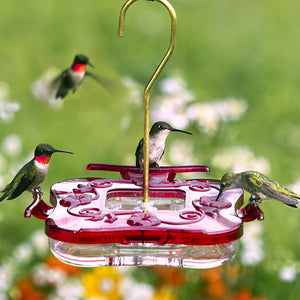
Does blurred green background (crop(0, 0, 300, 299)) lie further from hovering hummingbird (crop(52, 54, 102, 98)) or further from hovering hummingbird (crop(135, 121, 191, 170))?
hovering hummingbird (crop(135, 121, 191, 170))

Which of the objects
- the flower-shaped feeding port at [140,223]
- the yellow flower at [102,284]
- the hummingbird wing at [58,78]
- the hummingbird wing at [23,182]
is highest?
the hummingbird wing at [58,78]

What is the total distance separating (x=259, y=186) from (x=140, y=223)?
1.09 ft

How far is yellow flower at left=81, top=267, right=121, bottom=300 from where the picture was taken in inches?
116

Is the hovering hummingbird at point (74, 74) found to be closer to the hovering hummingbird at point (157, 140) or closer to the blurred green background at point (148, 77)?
the blurred green background at point (148, 77)

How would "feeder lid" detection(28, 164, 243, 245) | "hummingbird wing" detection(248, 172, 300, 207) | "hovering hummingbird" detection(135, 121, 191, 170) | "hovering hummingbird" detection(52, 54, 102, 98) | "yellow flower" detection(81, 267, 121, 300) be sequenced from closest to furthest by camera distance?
"feeder lid" detection(28, 164, 243, 245) → "hummingbird wing" detection(248, 172, 300, 207) → "hovering hummingbird" detection(135, 121, 191, 170) → "hovering hummingbird" detection(52, 54, 102, 98) → "yellow flower" detection(81, 267, 121, 300)

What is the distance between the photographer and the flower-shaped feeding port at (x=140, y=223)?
1306 millimetres

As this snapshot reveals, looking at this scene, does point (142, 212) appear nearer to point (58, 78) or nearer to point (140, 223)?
point (140, 223)

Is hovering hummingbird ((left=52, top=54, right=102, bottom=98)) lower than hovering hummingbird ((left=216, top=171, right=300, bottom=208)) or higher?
higher

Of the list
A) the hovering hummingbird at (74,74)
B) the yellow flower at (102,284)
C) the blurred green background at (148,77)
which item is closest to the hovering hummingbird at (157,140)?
the hovering hummingbird at (74,74)

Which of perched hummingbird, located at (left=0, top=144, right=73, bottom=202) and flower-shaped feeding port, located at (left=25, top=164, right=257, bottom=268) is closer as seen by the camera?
flower-shaped feeding port, located at (left=25, top=164, right=257, bottom=268)

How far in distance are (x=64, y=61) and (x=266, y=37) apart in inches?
50.4

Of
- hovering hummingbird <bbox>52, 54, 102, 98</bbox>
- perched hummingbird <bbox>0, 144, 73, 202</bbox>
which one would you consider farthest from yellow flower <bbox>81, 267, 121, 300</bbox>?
perched hummingbird <bbox>0, 144, 73, 202</bbox>

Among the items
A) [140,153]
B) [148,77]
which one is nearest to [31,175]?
[140,153]

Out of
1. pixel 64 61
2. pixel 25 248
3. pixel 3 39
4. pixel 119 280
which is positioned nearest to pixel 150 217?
pixel 119 280
